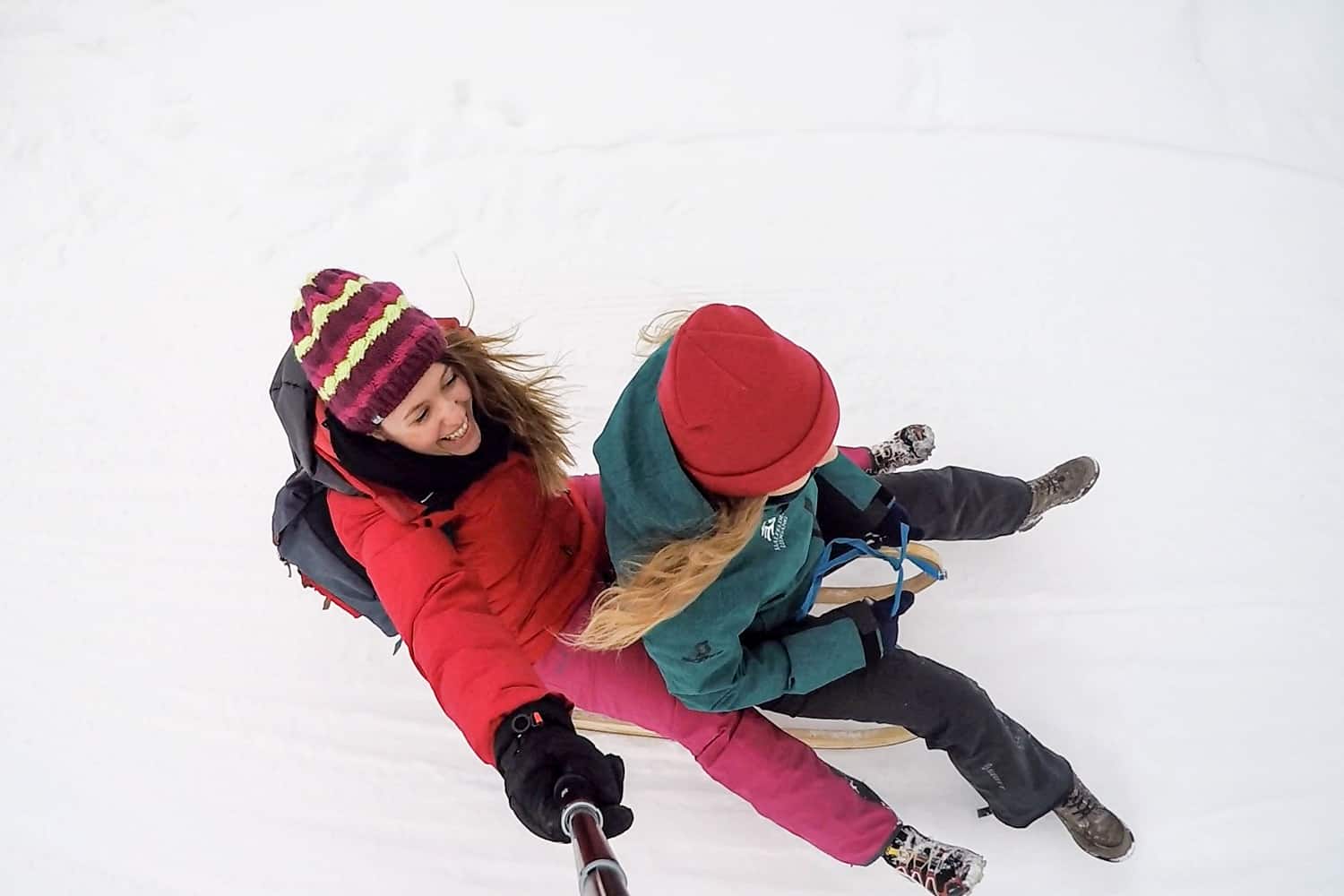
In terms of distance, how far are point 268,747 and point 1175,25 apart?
265cm

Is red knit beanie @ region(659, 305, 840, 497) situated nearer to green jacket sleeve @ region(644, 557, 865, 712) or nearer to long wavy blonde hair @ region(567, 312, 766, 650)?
long wavy blonde hair @ region(567, 312, 766, 650)

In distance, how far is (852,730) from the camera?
1435mm

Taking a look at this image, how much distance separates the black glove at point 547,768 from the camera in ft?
2.81

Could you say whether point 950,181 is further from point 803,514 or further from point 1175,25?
point 803,514

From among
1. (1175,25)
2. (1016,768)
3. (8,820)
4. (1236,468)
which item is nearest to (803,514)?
(1016,768)

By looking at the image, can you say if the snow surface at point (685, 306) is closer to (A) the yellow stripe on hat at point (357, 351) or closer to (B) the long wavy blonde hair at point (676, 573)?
(B) the long wavy blonde hair at point (676, 573)

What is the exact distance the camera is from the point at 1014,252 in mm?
1929

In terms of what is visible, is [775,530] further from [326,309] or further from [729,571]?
[326,309]

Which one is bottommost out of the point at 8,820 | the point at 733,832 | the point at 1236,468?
the point at 8,820

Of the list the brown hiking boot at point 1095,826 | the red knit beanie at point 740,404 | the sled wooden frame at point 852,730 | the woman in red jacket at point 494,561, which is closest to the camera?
the red knit beanie at point 740,404

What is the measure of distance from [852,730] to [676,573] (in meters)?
0.64

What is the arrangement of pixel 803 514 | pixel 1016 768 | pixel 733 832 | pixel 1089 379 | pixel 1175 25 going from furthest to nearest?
pixel 1175 25, pixel 1089 379, pixel 733 832, pixel 1016 768, pixel 803 514

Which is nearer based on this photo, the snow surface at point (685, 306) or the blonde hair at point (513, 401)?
the blonde hair at point (513, 401)

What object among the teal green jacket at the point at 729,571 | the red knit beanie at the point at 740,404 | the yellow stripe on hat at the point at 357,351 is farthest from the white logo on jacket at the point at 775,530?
the yellow stripe on hat at the point at 357,351
